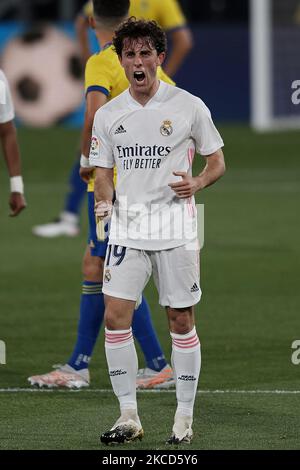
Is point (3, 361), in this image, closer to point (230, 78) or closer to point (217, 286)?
point (217, 286)

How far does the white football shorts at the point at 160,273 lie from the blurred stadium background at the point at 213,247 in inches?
26.9

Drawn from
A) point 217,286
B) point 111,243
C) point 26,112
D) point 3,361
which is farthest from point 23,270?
point 26,112

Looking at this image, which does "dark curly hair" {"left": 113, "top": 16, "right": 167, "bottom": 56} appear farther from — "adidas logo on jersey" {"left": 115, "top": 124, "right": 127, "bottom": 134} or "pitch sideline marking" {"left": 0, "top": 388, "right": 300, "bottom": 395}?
"pitch sideline marking" {"left": 0, "top": 388, "right": 300, "bottom": 395}

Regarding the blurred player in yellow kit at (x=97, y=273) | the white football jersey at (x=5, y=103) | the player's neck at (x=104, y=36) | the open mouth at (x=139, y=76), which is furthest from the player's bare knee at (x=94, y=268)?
the open mouth at (x=139, y=76)

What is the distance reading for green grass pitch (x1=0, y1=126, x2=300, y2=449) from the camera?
22.3 feet

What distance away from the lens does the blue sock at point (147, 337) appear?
7.94 metres

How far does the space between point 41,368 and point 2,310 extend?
2.02 metres

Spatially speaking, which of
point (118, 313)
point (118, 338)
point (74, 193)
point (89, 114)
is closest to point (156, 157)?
point (118, 313)

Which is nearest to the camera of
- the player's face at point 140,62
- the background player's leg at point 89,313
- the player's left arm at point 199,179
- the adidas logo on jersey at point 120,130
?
the player's left arm at point 199,179

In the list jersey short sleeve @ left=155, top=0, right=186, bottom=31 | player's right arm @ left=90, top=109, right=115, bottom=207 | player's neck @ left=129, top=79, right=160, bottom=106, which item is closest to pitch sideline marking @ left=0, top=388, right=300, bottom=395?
player's right arm @ left=90, top=109, right=115, bottom=207

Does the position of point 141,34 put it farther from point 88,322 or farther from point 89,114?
point 88,322

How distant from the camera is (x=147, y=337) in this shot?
7949 mm

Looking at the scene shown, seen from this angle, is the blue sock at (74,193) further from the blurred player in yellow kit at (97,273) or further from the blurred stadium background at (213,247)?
the blurred player in yellow kit at (97,273)
